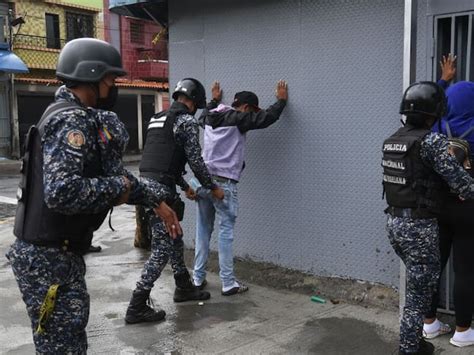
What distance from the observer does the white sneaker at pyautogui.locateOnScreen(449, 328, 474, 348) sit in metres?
3.84

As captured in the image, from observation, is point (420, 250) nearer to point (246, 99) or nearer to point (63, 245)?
point (63, 245)

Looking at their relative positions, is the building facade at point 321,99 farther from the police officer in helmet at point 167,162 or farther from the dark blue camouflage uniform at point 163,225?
the dark blue camouflage uniform at point 163,225

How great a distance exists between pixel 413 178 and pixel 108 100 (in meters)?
1.87

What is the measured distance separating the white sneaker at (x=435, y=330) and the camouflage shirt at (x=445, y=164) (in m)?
1.19

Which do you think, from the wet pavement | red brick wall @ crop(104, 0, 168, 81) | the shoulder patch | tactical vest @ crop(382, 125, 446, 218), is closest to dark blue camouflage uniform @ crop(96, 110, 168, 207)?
the shoulder patch

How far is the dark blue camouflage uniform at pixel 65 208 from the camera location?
2.37 metres

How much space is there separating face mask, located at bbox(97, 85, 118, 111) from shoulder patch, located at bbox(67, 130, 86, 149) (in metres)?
0.35

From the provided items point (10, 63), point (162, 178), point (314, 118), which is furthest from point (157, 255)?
point (10, 63)

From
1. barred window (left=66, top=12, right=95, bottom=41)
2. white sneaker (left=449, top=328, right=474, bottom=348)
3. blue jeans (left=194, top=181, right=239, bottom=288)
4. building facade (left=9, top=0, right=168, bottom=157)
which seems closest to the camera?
white sneaker (left=449, top=328, right=474, bottom=348)

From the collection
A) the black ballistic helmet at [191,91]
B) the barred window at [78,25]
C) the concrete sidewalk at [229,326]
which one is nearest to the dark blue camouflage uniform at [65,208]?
the concrete sidewalk at [229,326]

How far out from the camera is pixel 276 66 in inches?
216

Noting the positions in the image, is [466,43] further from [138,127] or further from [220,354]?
[138,127]

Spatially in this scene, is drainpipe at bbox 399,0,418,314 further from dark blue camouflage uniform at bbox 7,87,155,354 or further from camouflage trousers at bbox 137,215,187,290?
dark blue camouflage uniform at bbox 7,87,155,354

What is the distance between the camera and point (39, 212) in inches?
98.4
